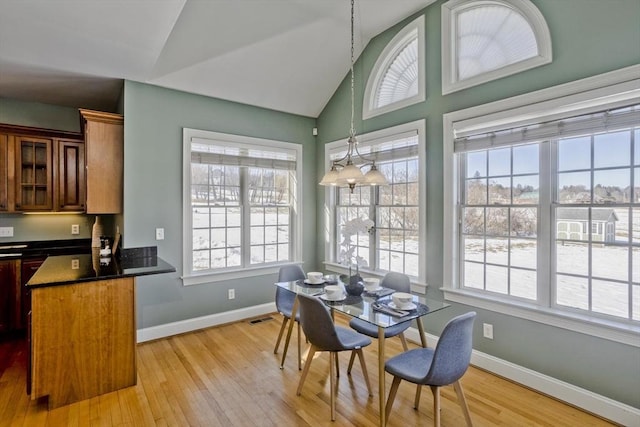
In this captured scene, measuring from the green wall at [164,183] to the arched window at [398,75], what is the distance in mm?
1626

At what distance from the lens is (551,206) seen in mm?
2566

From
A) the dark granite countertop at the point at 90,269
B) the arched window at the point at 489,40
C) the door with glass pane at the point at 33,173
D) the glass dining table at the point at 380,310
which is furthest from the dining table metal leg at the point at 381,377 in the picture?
the door with glass pane at the point at 33,173

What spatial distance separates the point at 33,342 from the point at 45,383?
32 cm

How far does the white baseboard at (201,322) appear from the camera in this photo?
140 inches

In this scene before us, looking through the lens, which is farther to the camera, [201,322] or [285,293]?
[201,322]

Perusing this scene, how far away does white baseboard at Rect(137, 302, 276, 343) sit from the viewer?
3564 mm

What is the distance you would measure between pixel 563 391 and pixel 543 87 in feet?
7.55

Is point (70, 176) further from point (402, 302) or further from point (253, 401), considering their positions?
point (402, 302)

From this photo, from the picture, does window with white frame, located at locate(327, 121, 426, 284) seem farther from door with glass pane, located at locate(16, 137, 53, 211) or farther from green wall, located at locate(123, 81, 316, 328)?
door with glass pane, located at locate(16, 137, 53, 211)

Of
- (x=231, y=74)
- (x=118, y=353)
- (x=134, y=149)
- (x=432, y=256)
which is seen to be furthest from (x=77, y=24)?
(x=432, y=256)

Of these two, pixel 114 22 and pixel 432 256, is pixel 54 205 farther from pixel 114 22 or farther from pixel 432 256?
pixel 432 256

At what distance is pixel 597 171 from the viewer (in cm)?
235

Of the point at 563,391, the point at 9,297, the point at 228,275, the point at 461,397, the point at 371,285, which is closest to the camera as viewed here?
the point at 461,397

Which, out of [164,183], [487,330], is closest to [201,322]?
[164,183]
